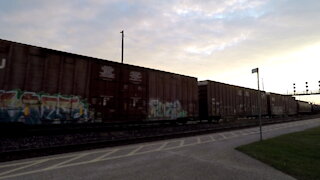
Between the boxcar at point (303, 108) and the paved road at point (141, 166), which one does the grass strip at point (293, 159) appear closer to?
the paved road at point (141, 166)

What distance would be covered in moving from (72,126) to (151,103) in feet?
18.5

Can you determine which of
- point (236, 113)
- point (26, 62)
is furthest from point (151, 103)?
point (236, 113)

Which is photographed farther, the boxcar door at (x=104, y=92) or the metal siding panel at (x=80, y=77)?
the boxcar door at (x=104, y=92)

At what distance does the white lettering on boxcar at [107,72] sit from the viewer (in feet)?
41.8

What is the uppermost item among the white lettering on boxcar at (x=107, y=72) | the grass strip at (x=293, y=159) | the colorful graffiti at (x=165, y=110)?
the white lettering on boxcar at (x=107, y=72)

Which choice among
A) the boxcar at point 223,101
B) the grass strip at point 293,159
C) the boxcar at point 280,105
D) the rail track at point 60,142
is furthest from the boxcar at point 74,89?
the boxcar at point 280,105

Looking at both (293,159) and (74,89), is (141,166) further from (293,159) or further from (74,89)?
(74,89)

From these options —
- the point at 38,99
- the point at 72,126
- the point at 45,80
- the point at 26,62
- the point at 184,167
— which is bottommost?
the point at 184,167

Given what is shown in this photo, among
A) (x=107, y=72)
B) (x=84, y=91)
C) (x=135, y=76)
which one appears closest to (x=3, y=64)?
(x=84, y=91)

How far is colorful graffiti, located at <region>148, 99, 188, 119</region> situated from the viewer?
50.2 feet

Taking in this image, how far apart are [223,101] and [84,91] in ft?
49.0

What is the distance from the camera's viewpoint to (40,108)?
33.3ft

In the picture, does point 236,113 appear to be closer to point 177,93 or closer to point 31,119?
point 177,93

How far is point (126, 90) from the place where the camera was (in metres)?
13.8
